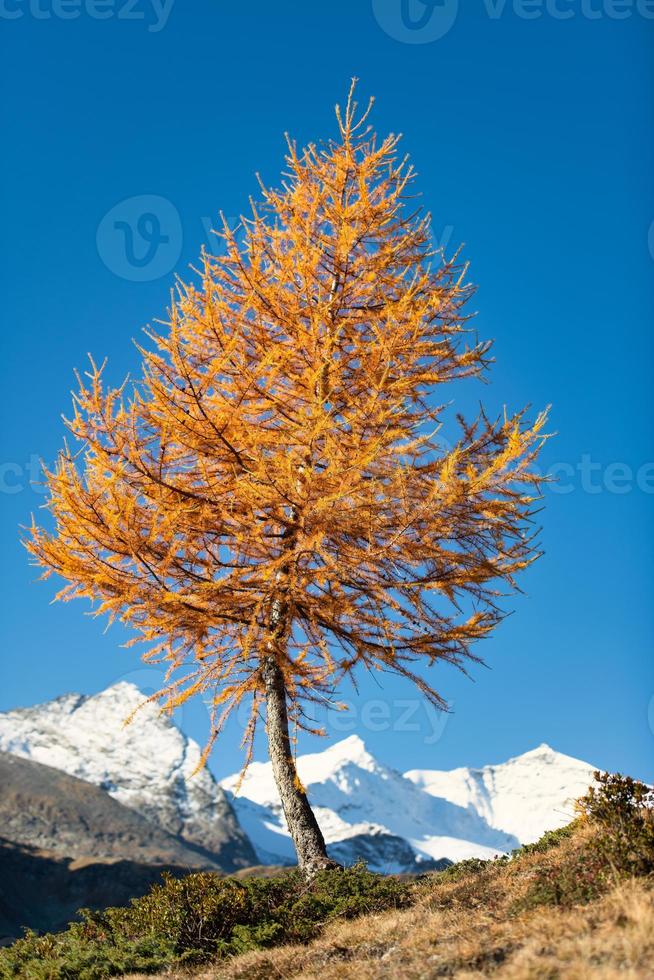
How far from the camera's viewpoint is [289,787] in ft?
38.5

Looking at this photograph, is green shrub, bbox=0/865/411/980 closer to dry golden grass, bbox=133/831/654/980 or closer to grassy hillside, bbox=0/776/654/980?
grassy hillside, bbox=0/776/654/980

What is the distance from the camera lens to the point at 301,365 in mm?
12961

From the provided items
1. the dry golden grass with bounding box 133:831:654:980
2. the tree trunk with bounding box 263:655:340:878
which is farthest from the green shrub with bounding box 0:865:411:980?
the tree trunk with bounding box 263:655:340:878

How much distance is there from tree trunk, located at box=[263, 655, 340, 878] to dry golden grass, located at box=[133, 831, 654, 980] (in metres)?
2.48

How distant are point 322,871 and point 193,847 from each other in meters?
169

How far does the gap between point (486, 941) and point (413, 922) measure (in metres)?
A: 1.61

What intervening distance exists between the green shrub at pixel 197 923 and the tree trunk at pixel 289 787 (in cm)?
96

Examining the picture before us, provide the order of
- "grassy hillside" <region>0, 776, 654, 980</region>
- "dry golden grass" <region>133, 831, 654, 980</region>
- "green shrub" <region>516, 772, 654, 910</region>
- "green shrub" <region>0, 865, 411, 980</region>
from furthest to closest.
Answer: "green shrub" <region>0, 865, 411, 980</region>
"green shrub" <region>516, 772, 654, 910</region>
"grassy hillside" <region>0, 776, 654, 980</region>
"dry golden grass" <region>133, 831, 654, 980</region>

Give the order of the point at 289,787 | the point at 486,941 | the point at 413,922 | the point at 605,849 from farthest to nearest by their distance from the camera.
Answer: the point at 289,787 → the point at 413,922 → the point at 605,849 → the point at 486,941

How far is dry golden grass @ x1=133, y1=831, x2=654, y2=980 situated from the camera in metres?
5.73

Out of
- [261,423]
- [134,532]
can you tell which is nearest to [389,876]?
[134,532]

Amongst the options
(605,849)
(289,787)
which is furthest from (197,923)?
(605,849)

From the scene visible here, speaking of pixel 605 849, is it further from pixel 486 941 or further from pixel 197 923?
pixel 197 923

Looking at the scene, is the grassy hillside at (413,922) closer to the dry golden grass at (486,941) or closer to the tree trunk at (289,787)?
the dry golden grass at (486,941)
